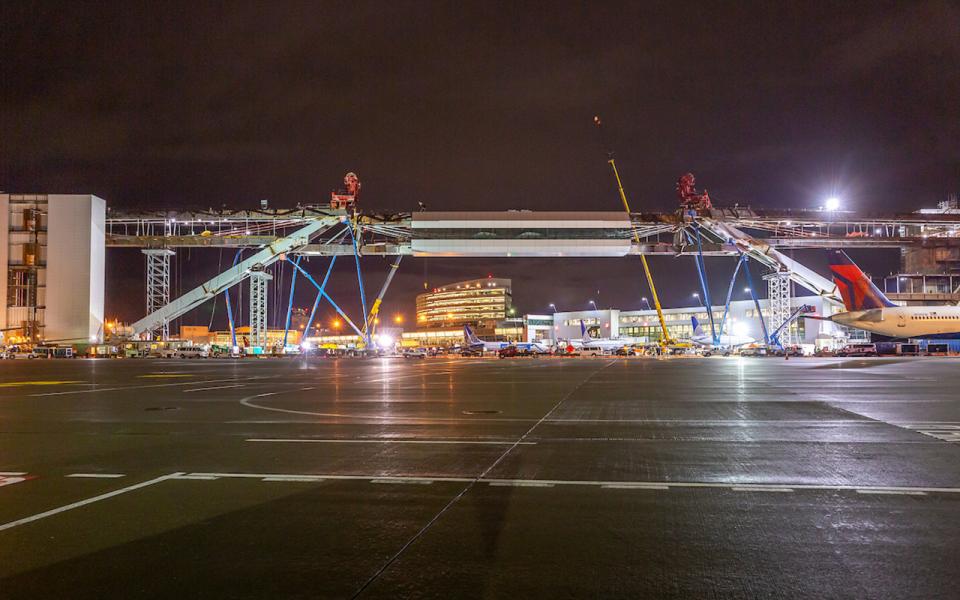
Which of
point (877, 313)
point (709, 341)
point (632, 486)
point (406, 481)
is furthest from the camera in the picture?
point (709, 341)

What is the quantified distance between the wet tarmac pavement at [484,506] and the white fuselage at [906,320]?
40033 mm

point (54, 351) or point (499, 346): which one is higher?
point (54, 351)

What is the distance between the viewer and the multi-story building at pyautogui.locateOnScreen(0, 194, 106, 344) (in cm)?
7531

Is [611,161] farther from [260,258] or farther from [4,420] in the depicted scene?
[4,420]

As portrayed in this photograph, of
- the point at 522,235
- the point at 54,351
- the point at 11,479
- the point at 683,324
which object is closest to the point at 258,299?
the point at 54,351

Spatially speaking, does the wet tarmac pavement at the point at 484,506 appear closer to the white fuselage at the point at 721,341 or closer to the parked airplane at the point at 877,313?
the parked airplane at the point at 877,313

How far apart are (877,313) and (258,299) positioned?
66.6 m

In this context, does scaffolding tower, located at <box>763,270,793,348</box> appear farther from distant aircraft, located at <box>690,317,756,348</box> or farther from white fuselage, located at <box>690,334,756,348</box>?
distant aircraft, located at <box>690,317,756,348</box>

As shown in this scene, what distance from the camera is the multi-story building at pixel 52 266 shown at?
2965 inches

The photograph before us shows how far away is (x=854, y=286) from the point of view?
50.0 m

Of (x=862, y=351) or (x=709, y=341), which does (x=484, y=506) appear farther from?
(x=709, y=341)

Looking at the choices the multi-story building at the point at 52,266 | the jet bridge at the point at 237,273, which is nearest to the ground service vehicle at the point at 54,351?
the multi-story building at the point at 52,266

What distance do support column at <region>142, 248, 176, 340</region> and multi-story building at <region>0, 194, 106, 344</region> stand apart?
6.23m

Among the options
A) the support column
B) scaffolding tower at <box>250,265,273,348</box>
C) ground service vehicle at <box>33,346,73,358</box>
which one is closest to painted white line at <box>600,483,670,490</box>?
scaffolding tower at <box>250,265,273,348</box>
